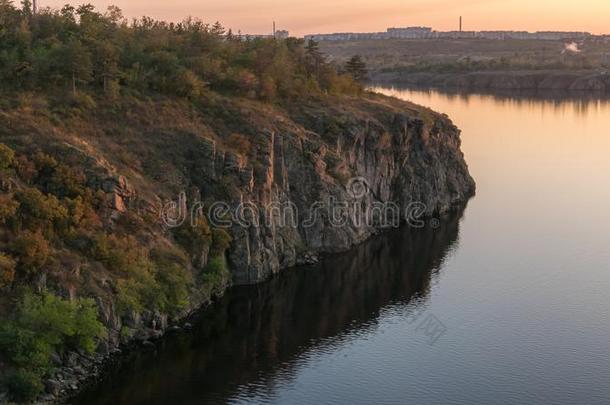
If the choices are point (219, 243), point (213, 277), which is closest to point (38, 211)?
point (213, 277)

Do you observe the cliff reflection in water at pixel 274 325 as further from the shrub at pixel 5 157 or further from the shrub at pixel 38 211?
the shrub at pixel 5 157

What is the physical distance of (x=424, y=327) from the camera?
6156cm

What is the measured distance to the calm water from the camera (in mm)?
50375

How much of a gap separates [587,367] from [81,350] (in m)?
33.9

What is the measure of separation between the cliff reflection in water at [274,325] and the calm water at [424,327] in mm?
127

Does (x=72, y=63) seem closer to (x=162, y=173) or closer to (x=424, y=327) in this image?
(x=162, y=173)

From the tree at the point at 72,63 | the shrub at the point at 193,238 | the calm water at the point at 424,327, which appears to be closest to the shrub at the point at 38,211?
the calm water at the point at 424,327

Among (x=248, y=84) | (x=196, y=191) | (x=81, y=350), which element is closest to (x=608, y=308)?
(x=196, y=191)

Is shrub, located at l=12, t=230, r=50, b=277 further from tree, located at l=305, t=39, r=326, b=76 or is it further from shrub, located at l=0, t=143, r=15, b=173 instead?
tree, located at l=305, t=39, r=326, b=76

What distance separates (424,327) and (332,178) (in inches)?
1133

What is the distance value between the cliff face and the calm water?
3.09 m

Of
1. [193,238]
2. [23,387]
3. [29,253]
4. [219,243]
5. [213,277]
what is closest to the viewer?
[23,387]

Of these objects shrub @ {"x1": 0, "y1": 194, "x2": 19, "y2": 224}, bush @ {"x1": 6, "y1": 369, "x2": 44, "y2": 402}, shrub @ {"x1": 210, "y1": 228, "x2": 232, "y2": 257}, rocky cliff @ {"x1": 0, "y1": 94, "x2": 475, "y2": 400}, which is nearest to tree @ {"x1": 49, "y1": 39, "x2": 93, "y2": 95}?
rocky cliff @ {"x1": 0, "y1": 94, "x2": 475, "y2": 400}

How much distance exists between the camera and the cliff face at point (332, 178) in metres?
74.7
